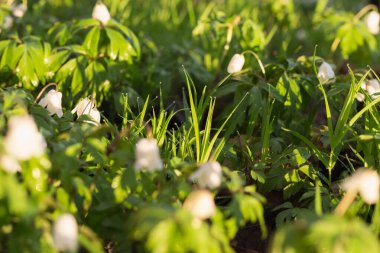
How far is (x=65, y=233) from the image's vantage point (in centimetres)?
140

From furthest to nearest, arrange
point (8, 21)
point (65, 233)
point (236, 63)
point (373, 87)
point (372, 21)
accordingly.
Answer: point (372, 21)
point (8, 21)
point (236, 63)
point (373, 87)
point (65, 233)

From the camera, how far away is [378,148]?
A: 2209 mm

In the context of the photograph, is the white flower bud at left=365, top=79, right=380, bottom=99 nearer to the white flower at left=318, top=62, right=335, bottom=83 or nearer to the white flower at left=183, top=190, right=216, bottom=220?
the white flower at left=318, top=62, right=335, bottom=83

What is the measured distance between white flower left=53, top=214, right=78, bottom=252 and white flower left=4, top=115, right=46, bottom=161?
18cm

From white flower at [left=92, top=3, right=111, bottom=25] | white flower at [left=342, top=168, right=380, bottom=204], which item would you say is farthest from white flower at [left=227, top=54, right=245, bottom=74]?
white flower at [left=342, top=168, right=380, bottom=204]

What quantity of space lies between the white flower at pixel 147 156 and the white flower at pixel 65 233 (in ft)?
0.99

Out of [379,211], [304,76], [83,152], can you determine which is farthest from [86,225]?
[304,76]

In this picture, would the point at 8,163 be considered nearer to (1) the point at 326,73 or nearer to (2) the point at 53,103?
(2) the point at 53,103

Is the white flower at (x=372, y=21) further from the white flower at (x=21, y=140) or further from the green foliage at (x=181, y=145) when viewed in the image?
the white flower at (x=21, y=140)

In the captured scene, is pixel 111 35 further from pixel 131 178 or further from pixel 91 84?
pixel 131 178

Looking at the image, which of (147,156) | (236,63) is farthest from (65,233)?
(236,63)

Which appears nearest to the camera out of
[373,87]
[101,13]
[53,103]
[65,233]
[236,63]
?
[65,233]

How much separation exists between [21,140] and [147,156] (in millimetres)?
369

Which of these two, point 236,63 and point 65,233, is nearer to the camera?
point 65,233
